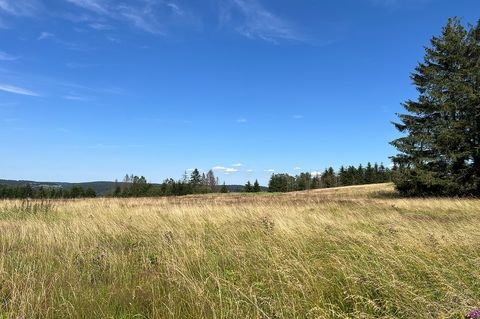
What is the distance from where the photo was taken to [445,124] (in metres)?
28.7

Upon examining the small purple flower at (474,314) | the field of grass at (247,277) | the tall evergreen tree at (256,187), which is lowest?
the field of grass at (247,277)

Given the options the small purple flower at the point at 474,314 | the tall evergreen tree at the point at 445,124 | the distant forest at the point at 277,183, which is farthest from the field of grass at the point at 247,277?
the distant forest at the point at 277,183

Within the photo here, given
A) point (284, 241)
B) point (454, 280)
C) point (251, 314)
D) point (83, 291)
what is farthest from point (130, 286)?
point (454, 280)

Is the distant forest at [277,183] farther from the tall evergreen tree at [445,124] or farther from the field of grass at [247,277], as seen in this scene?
the field of grass at [247,277]

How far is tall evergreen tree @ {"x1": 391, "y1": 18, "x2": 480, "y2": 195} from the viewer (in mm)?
27625

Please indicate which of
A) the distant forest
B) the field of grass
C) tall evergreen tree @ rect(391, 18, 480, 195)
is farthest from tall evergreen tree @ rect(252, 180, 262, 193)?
the field of grass

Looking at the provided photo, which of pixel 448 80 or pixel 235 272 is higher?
pixel 448 80

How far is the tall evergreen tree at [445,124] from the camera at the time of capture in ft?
90.6

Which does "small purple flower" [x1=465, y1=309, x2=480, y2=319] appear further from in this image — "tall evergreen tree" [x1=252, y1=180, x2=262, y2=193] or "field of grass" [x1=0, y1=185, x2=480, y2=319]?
"tall evergreen tree" [x1=252, y1=180, x2=262, y2=193]

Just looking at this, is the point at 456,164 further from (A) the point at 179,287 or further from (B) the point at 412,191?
(A) the point at 179,287

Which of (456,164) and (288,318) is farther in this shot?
(456,164)

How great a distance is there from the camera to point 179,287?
3.79 meters

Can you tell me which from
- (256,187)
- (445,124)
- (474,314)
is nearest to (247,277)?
(474,314)

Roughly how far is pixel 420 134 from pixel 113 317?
30.2 m
